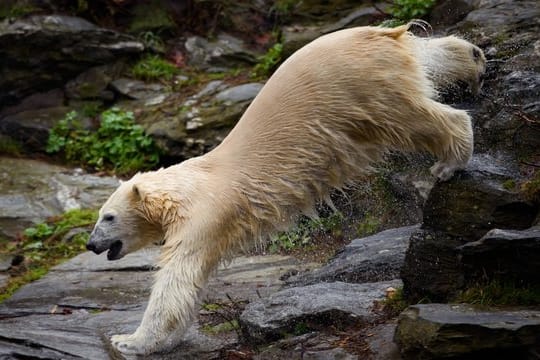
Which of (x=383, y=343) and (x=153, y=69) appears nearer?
(x=383, y=343)

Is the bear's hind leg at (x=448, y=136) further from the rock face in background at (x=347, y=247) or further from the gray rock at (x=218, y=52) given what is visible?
the gray rock at (x=218, y=52)

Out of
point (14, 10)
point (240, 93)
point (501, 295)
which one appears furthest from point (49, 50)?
point (501, 295)

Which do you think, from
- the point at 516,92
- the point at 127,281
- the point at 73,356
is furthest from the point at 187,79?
the point at 73,356

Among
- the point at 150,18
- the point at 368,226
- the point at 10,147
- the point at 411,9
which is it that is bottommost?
the point at 10,147

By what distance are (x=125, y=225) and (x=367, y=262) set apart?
1.94 metres

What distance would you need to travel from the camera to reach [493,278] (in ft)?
16.9

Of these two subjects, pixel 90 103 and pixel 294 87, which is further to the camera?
pixel 90 103

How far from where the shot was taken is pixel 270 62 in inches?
495

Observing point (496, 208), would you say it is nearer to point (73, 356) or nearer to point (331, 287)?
point (331, 287)

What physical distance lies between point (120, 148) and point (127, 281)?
420 cm

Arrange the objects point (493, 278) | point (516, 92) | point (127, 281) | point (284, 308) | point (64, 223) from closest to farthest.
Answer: point (493, 278)
point (284, 308)
point (516, 92)
point (127, 281)
point (64, 223)

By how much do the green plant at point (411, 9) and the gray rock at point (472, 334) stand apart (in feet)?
22.8

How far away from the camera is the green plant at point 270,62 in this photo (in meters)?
12.5

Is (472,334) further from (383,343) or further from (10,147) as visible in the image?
(10,147)
